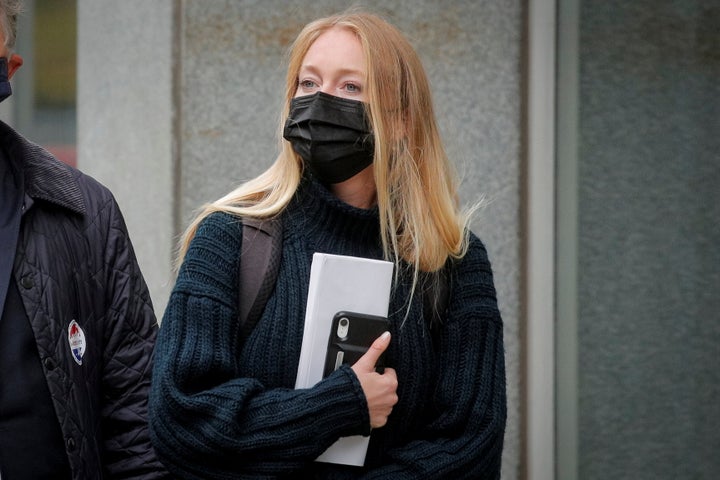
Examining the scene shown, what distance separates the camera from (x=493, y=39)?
464 centimetres

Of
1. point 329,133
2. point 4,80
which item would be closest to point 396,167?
point 329,133

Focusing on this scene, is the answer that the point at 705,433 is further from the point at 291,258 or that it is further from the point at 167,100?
the point at 167,100

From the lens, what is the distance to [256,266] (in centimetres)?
256

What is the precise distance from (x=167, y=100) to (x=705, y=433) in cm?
269

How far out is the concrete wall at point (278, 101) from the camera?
4.62 metres

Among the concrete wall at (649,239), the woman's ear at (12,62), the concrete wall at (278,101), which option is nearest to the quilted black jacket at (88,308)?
the woman's ear at (12,62)

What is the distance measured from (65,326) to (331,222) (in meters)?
0.71

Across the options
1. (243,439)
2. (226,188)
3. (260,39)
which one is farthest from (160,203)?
(243,439)

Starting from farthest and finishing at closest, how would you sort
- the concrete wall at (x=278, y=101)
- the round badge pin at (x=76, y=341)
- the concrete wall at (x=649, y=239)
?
the concrete wall at (x=278, y=101)
the concrete wall at (x=649, y=239)
the round badge pin at (x=76, y=341)

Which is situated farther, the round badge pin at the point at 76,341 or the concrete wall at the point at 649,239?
the concrete wall at the point at 649,239

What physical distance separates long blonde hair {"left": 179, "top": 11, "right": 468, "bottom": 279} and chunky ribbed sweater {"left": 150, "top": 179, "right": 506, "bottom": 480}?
0.05 meters

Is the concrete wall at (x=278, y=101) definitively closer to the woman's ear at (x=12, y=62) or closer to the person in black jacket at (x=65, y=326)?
the person in black jacket at (x=65, y=326)

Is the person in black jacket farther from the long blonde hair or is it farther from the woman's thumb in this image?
the woman's thumb

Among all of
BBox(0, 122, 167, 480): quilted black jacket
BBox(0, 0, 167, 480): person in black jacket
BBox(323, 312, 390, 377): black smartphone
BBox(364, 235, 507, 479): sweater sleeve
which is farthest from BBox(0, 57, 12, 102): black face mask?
BBox(364, 235, 507, 479): sweater sleeve
